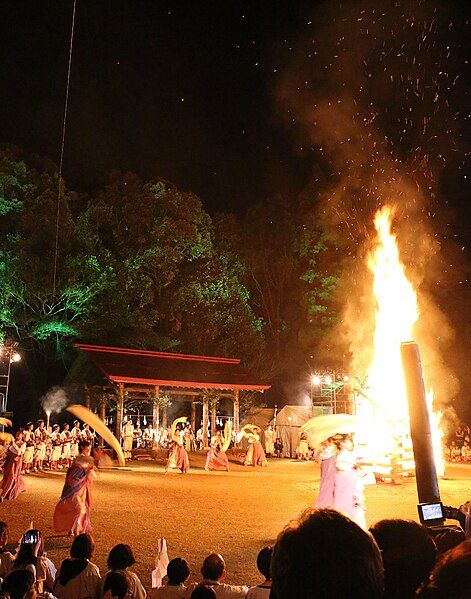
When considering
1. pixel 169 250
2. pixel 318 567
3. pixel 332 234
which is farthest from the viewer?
pixel 332 234

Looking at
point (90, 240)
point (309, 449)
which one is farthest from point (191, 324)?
Answer: point (309, 449)

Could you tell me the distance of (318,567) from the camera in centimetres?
155

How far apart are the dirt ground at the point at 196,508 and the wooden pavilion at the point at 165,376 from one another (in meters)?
4.06

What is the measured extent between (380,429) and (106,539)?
38.9 ft

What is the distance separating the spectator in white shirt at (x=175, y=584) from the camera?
396cm

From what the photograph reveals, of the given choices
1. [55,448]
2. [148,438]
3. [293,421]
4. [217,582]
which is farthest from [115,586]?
[293,421]

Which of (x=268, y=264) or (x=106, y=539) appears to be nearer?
(x=106, y=539)

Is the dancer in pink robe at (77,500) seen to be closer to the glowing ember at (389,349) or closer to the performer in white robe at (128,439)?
the glowing ember at (389,349)

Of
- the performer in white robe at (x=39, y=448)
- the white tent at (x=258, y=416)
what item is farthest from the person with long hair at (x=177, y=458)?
the white tent at (x=258, y=416)

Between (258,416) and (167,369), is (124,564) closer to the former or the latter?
(167,369)

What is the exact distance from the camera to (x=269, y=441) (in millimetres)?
26797

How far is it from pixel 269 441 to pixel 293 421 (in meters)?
1.65

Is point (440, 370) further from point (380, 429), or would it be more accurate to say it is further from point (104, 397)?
point (104, 397)

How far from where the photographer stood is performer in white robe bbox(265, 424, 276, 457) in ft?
87.4
